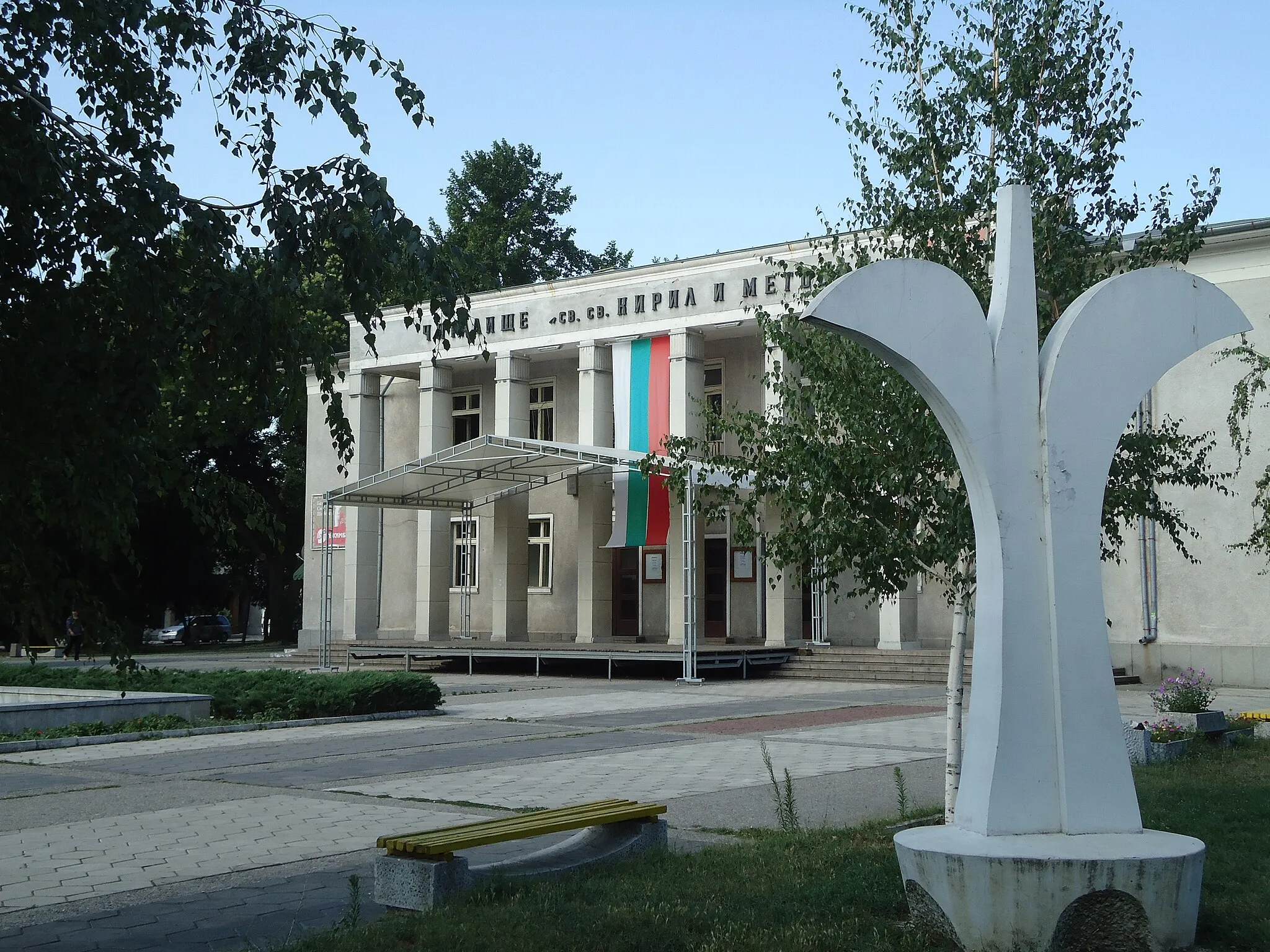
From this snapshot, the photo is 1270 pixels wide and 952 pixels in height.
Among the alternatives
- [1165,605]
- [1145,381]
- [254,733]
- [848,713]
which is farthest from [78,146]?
[1165,605]

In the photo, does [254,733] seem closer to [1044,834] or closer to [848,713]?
[848,713]

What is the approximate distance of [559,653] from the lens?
29.6 metres

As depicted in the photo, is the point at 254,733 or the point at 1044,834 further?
the point at 254,733

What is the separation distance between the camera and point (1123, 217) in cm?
995

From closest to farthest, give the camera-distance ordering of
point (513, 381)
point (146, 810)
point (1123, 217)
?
point (1123, 217) < point (146, 810) < point (513, 381)

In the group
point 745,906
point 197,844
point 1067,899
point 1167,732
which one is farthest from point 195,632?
point 1067,899

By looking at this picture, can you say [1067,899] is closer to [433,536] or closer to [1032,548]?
[1032,548]

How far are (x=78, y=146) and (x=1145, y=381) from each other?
5.38m

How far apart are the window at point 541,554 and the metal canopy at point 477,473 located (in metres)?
2.49

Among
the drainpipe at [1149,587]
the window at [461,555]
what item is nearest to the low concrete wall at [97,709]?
the drainpipe at [1149,587]

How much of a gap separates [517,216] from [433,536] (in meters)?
25.5

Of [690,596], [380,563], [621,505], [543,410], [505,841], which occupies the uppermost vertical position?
[543,410]

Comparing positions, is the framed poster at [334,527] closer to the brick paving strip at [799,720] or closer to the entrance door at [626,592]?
the entrance door at [626,592]

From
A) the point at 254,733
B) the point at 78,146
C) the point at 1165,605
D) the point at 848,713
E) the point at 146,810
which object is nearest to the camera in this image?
the point at 78,146
